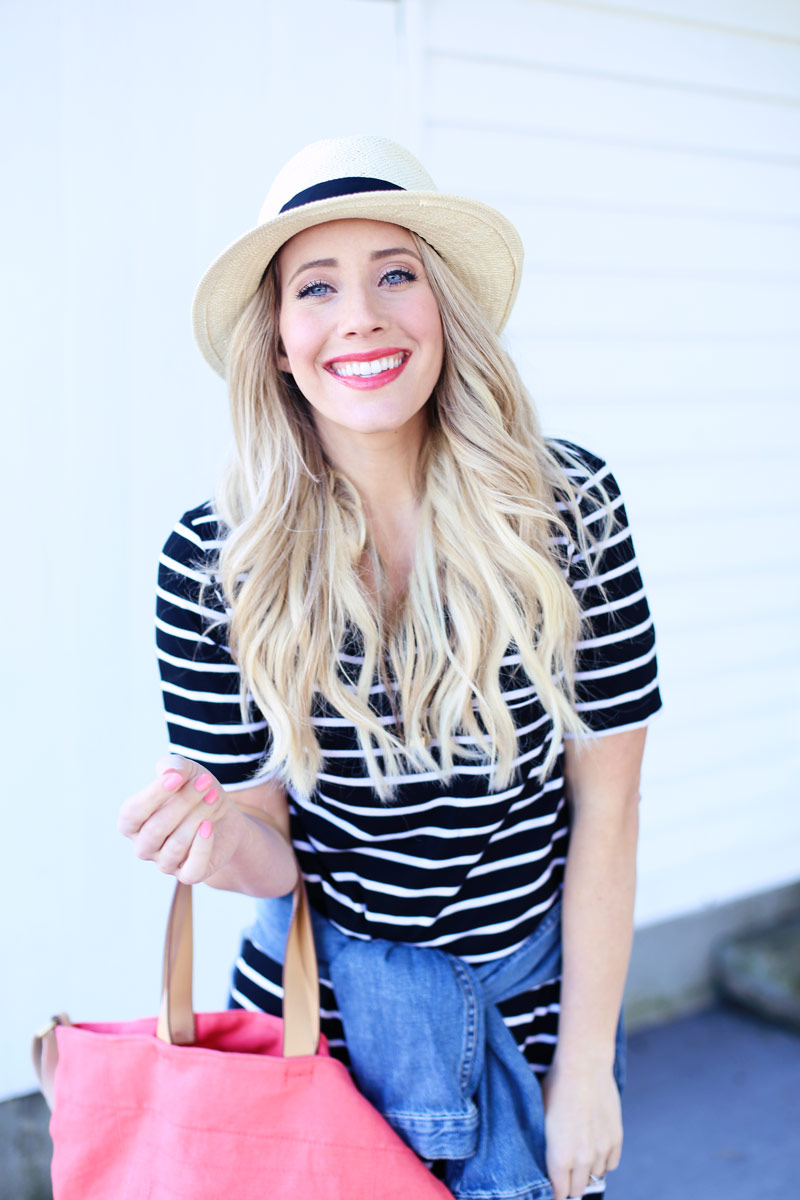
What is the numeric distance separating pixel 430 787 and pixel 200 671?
38 centimetres

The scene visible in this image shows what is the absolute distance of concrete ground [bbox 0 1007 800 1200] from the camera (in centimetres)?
221

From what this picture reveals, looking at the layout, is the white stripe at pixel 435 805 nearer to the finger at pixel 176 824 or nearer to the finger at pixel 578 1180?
the finger at pixel 176 824

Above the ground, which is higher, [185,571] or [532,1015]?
[185,571]

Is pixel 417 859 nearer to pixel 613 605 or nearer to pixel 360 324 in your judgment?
pixel 613 605

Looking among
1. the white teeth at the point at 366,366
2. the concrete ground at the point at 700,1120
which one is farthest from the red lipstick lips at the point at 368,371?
the concrete ground at the point at 700,1120

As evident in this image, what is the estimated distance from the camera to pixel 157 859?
3.63ft

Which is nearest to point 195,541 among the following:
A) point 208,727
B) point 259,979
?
point 208,727

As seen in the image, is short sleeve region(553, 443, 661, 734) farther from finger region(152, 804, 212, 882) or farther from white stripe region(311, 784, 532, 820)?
finger region(152, 804, 212, 882)

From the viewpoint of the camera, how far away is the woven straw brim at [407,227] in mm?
1271

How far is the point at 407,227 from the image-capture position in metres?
1.35

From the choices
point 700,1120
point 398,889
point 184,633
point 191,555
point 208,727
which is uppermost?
point 191,555

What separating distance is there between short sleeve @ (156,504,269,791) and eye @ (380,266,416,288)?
1.52 ft

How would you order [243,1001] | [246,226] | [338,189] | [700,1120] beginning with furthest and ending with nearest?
[700,1120] < [246,226] < [243,1001] < [338,189]

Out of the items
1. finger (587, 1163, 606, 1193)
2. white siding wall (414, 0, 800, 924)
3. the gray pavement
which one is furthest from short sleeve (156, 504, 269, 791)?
the gray pavement
